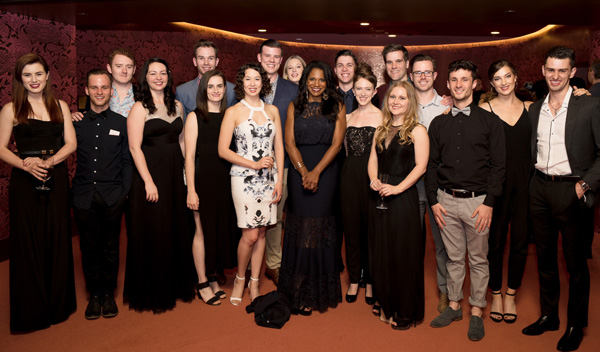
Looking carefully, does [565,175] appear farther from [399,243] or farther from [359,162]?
[359,162]

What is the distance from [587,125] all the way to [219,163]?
2633 mm

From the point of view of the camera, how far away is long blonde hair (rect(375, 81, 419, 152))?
3.18m

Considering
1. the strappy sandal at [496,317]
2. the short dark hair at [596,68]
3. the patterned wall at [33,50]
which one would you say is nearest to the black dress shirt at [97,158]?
the patterned wall at [33,50]

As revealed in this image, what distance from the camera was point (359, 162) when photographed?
3547mm

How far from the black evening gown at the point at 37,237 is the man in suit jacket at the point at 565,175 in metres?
3.37

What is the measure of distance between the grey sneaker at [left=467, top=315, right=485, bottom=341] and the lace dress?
171 cm

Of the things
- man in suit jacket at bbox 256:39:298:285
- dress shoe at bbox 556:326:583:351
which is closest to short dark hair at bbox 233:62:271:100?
man in suit jacket at bbox 256:39:298:285

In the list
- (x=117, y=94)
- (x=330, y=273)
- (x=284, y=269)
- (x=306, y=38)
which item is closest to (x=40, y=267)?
(x=117, y=94)

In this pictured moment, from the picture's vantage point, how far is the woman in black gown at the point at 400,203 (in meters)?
3.20

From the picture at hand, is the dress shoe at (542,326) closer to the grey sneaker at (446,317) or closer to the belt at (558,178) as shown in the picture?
the grey sneaker at (446,317)

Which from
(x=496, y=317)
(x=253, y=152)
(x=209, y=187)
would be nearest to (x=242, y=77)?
(x=253, y=152)

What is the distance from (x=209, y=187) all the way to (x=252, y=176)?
0.41m

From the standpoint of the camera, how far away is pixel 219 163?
3.70 meters

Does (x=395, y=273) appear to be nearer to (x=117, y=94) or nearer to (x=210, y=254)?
(x=210, y=254)
